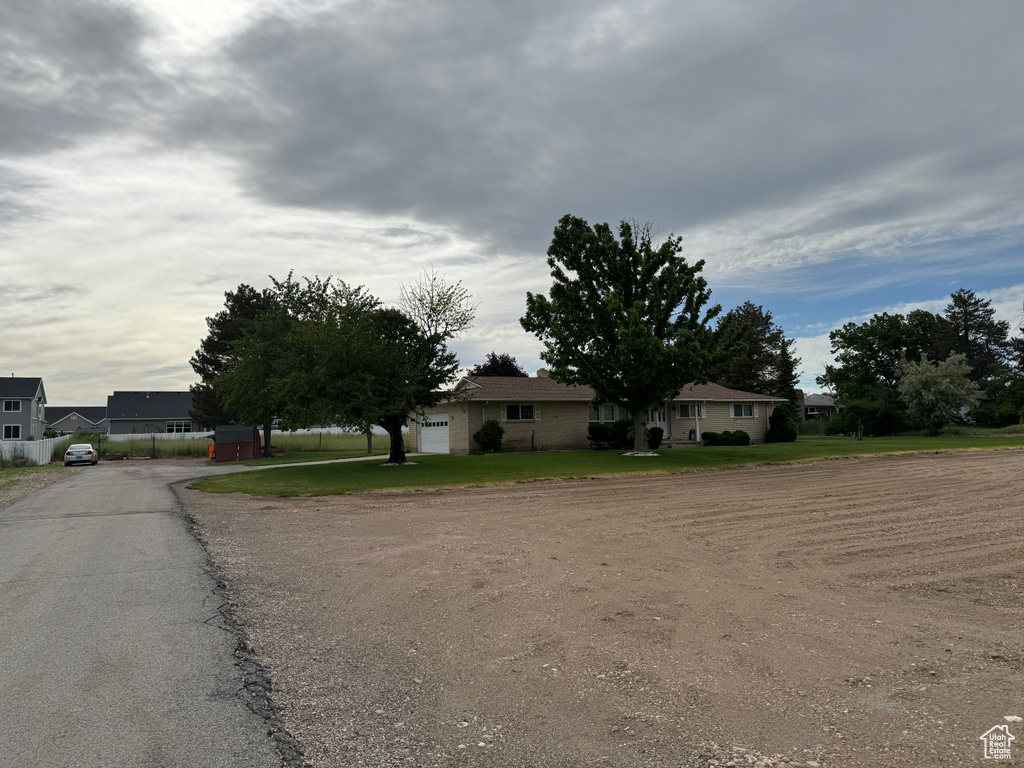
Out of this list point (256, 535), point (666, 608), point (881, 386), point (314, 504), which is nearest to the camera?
point (666, 608)

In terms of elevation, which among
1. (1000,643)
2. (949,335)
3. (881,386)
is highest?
(949,335)

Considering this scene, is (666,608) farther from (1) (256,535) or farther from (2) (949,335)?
(2) (949,335)

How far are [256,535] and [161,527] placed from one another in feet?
7.15

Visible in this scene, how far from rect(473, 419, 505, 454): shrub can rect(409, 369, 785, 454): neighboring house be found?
85cm

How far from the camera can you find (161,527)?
1284cm

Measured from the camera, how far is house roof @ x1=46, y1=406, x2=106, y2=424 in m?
83.3

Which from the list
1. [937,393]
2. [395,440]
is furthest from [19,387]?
[937,393]

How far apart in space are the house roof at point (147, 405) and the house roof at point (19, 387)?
47.0ft

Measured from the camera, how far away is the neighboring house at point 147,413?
7294 centimetres

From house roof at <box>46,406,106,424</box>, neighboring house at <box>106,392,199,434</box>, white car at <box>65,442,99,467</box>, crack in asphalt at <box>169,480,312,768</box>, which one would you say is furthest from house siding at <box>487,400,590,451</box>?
house roof at <box>46,406,106,424</box>

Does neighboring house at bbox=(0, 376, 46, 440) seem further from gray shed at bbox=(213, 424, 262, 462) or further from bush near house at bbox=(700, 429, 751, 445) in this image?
bush near house at bbox=(700, 429, 751, 445)

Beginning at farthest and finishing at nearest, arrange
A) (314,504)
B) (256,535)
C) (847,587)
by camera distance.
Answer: (314,504)
(256,535)
(847,587)

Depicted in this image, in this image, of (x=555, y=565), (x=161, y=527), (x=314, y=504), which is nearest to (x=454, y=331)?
(x=314, y=504)

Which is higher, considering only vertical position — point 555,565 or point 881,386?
point 881,386
